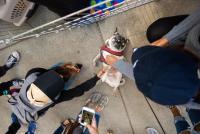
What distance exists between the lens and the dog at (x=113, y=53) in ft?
10.5

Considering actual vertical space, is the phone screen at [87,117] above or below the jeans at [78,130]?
above

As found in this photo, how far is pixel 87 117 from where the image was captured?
349 cm

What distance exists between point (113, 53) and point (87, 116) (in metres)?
0.78

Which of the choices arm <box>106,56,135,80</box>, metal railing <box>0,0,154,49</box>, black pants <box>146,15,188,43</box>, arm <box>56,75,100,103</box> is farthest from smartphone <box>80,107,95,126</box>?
black pants <box>146,15,188,43</box>

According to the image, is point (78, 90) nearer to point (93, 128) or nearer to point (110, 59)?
point (93, 128)

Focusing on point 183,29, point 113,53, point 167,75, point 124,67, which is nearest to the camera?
point 167,75

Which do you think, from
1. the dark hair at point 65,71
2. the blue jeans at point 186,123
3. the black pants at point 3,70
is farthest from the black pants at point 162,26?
the black pants at point 3,70

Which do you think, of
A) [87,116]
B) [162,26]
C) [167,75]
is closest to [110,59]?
[162,26]

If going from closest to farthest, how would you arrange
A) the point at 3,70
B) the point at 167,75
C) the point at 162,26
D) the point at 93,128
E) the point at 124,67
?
the point at 167,75, the point at 124,67, the point at 162,26, the point at 93,128, the point at 3,70

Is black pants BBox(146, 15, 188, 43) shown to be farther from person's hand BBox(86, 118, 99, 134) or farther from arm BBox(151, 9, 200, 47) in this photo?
person's hand BBox(86, 118, 99, 134)

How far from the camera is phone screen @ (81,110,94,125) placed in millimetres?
3441

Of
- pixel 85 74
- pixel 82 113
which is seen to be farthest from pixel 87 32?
pixel 82 113

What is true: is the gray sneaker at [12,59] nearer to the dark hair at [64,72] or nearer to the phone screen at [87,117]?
the dark hair at [64,72]

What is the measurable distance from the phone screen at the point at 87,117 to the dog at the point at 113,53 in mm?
398
